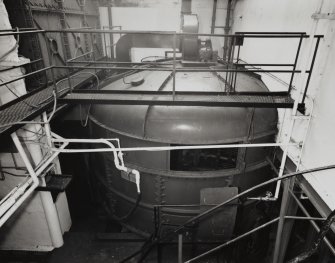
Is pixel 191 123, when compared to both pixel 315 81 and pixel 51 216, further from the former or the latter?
pixel 51 216

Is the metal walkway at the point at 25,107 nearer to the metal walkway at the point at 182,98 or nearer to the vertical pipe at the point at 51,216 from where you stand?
the metal walkway at the point at 182,98

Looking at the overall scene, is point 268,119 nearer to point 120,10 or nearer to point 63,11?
point 63,11

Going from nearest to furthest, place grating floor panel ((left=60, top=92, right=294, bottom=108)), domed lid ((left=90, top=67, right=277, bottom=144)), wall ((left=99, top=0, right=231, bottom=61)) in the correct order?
grating floor panel ((left=60, top=92, right=294, bottom=108)), domed lid ((left=90, top=67, right=277, bottom=144)), wall ((left=99, top=0, right=231, bottom=61))

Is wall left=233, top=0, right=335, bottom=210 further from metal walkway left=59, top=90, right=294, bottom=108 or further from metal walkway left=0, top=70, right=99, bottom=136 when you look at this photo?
metal walkway left=0, top=70, right=99, bottom=136

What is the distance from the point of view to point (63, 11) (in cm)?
766

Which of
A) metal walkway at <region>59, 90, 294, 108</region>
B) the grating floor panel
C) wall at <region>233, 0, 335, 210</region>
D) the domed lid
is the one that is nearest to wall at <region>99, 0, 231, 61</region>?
wall at <region>233, 0, 335, 210</region>

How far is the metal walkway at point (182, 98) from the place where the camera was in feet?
15.3

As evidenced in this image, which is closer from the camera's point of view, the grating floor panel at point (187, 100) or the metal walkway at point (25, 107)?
the metal walkway at point (25, 107)

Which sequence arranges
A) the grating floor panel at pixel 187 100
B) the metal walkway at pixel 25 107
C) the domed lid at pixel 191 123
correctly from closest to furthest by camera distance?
the metal walkway at pixel 25 107 → the grating floor panel at pixel 187 100 → the domed lid at pixel 191 123

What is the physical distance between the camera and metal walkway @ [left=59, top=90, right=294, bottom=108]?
4.65 meters

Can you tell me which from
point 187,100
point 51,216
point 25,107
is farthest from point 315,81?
point 51,216

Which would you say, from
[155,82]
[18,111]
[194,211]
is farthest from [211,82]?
[18,111]

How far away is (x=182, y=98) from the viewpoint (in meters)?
4.84

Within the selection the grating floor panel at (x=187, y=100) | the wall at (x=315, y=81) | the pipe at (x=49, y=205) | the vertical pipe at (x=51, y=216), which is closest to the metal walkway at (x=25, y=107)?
the pipe at (x=49, y=205)
